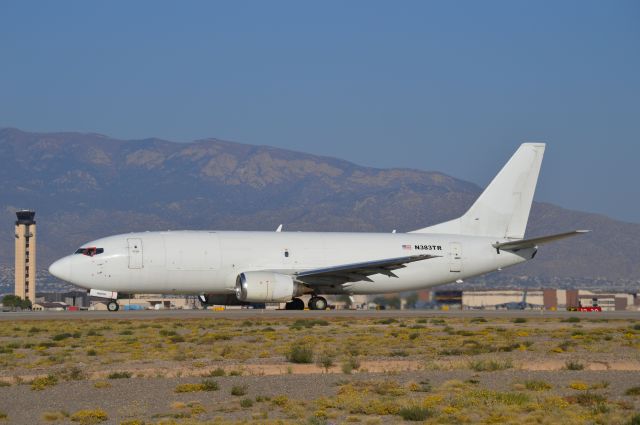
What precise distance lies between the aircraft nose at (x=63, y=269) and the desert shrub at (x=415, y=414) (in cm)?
3425

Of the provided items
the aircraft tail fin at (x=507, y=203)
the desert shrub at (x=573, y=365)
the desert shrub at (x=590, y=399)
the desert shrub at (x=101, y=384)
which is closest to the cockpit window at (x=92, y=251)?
the aircraft tail fin at (x=507, y=203)

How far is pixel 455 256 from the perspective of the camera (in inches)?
2223

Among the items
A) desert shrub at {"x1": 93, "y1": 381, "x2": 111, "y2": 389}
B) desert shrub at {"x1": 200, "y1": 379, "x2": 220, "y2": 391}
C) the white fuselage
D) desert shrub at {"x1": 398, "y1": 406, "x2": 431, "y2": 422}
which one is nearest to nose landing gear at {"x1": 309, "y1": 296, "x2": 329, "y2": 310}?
the white fuselage

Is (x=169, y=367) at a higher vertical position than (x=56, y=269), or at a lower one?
lower

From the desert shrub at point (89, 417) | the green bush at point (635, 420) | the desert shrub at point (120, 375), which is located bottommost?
the green bush at point (635, 420)

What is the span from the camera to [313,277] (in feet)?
172

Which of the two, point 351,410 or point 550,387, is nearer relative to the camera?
point 351,410

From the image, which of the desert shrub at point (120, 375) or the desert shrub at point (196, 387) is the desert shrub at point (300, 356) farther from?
the desert shrub at point (196, 387)

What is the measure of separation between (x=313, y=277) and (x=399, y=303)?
8411 millimetres

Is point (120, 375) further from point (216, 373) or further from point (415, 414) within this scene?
point (415, 414)

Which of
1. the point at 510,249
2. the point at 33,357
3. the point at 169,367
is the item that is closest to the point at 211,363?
the point at 169,367

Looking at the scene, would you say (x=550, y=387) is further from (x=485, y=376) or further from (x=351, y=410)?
(x=351, y=410)

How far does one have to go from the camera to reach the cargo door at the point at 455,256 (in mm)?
56469

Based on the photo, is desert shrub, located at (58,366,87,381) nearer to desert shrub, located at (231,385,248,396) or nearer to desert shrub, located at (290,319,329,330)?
desert shrub, located at (231,385,248,396)
